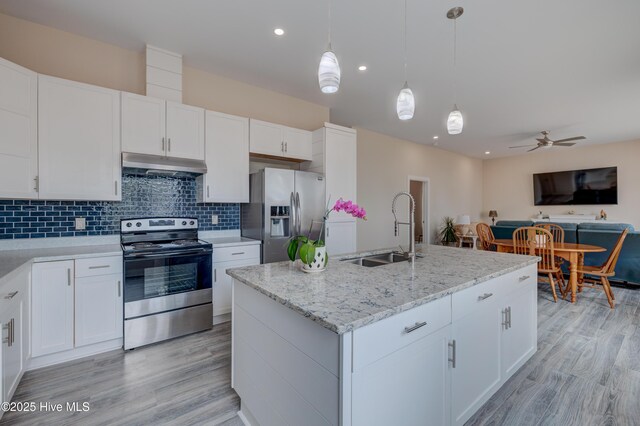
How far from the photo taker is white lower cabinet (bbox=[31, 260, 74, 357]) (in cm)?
215

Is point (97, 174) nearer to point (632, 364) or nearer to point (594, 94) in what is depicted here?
point (632, 364)

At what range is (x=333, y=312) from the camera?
106 cm

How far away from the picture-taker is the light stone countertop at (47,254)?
6.13 ft

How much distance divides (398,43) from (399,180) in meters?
3.93

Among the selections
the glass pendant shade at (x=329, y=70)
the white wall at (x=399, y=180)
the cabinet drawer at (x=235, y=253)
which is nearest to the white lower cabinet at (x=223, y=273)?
the cabinet drawer at (x=235, y=253)

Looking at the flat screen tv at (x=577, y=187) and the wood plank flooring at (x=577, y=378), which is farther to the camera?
the flat screen tv at (x=577, y=187)

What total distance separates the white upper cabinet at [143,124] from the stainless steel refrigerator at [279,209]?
1059mm

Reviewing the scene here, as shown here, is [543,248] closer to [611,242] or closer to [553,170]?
[611,242]

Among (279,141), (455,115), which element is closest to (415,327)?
(455,115)

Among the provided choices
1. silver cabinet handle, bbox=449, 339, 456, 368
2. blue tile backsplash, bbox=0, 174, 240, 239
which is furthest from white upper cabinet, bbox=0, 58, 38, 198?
silver cabinet handle, bbox=449, 339, 456, 368

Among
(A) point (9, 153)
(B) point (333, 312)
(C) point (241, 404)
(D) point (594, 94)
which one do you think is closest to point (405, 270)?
(B) point (333, 312)

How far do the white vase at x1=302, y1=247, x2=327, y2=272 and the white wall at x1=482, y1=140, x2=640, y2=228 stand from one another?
869 cm

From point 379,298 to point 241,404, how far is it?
1.22 metres

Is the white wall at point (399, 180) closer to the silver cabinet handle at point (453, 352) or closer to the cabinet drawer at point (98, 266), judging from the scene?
the silver cabinet handle at point (453, 352)
